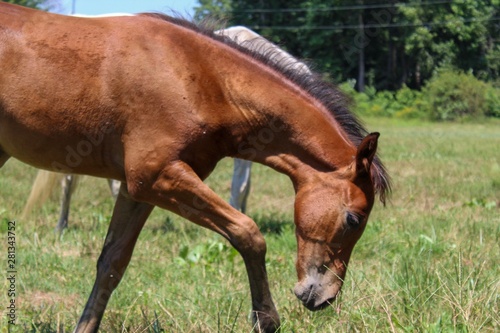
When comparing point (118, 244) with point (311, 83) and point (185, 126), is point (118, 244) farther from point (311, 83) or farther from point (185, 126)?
point (311, 83)

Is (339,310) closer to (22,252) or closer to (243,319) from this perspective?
(243,319)

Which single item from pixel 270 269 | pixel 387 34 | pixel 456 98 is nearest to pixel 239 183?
pixel 270 269

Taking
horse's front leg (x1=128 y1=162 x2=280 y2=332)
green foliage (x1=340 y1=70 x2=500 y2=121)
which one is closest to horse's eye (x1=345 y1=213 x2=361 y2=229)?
horse's front leg (x1=128 y1=162 x2=280 y2=332)

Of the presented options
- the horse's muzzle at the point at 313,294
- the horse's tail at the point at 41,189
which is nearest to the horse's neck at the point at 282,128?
the horse's muzzle at the point at 313,294

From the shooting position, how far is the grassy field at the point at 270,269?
4.09m

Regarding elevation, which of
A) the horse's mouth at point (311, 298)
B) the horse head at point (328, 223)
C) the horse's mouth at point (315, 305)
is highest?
the horse head at point (328, 223)

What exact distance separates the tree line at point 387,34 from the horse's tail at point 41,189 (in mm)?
30335

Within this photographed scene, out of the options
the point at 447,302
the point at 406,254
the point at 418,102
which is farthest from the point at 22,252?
the point at 418,102

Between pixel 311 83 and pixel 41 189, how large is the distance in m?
4.65

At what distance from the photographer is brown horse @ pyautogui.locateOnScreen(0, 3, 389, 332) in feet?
13.0

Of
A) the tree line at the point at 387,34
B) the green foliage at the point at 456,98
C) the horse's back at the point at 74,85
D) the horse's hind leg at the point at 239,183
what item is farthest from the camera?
the tree line at the point at 387,34

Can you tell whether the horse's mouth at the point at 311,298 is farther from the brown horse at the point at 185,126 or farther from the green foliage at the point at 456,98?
the green foliage at the point at 456,98

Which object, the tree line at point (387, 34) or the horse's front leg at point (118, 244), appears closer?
the horse's front leg at point (118, 244)

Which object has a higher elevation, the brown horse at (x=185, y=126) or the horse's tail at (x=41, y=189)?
the brown horse at (x=185, y=126)
